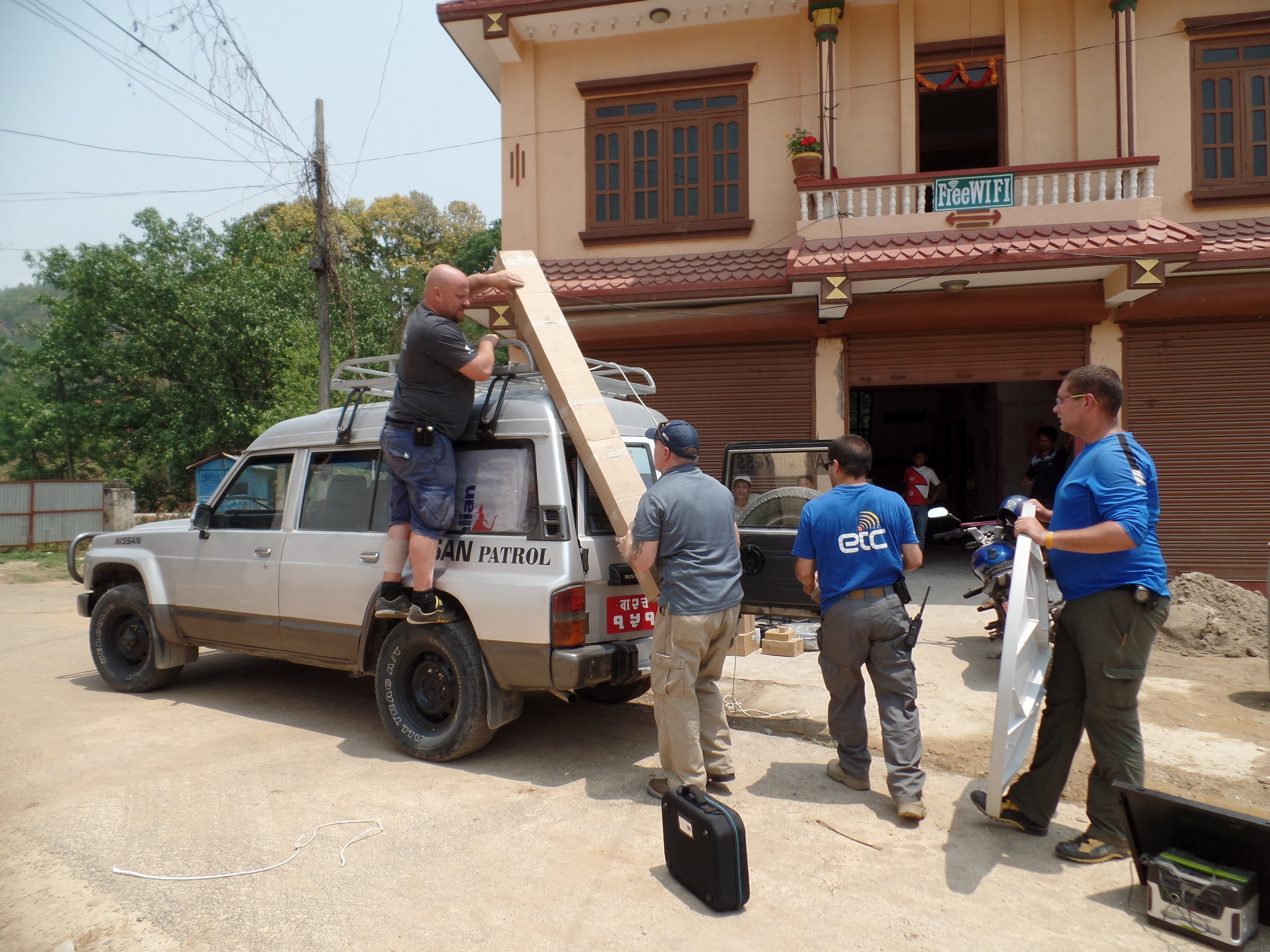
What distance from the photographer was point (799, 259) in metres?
9.64

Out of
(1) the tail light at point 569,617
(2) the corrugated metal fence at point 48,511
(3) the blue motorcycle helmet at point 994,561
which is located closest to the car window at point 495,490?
(1) the tail light at point 569,617

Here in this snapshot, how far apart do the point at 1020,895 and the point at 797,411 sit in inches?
319

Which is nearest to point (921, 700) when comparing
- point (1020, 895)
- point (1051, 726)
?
point (1051, 726)

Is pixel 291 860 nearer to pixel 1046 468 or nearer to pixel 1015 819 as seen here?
pixel 1015 819

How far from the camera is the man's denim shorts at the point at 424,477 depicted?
176 inches

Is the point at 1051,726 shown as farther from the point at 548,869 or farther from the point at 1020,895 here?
the point at 548,869

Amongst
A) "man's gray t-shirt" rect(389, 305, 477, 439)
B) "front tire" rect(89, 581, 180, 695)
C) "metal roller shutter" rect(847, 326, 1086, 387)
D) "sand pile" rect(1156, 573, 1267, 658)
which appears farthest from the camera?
"metal roller shutter" rect(847, 326, 1086, 387)

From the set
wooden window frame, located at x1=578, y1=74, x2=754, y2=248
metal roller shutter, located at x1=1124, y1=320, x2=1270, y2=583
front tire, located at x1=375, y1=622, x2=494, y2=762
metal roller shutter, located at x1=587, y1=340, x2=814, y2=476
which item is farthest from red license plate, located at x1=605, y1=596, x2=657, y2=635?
metal roller shutter, located at x1=1124, y1=320, x2=1270, y2=583

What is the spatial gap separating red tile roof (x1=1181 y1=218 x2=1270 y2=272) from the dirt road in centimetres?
565

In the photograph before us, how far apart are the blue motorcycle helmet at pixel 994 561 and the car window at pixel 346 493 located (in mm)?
4608

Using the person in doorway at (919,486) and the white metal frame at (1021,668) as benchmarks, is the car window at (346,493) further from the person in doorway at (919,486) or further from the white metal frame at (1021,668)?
the person in doorway at (919,486)

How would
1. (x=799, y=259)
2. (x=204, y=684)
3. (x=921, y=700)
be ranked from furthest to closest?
(x=799, y=259)
(x=204, y=684)
(x=921, y=700)

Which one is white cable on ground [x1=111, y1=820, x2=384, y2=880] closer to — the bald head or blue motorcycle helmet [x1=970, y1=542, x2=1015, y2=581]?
the bald head

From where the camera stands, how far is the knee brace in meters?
4.58
